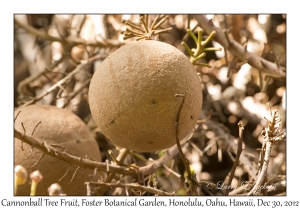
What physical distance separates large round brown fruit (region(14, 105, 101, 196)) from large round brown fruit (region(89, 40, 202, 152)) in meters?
0.21

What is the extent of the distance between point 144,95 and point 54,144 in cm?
34

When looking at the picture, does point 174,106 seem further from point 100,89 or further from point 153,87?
point 100,89

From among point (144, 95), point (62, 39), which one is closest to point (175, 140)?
point (144, 95)

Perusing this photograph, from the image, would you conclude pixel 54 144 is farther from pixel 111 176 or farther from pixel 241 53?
pixel 241 53

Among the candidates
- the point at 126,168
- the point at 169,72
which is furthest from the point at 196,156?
the point at 169,72

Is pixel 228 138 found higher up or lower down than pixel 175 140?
lower down

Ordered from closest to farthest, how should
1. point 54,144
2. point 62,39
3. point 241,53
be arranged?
point 54,144 < point 241,53 < point 62,39

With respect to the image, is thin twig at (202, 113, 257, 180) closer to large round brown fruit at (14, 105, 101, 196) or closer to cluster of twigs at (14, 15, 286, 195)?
cluster of twigs at (14, 15, 286, 195)

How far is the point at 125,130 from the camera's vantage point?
1.13 meters

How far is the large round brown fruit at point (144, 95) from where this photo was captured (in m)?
1.10

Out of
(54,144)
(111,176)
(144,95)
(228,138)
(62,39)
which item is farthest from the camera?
(62,39)

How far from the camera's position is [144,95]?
1.09m

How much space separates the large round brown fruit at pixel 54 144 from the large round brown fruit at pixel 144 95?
212 mm
